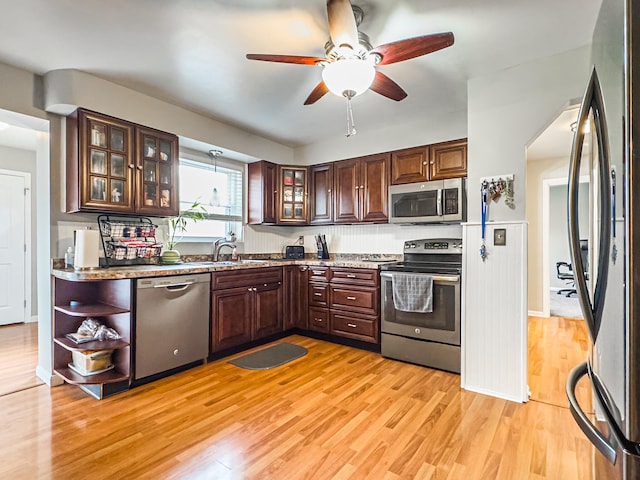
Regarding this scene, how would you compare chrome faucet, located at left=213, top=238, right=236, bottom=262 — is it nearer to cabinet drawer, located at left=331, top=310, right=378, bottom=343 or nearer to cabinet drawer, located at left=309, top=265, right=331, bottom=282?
cabinet drawer, located at left=309, top=265, right=331, bottom=282

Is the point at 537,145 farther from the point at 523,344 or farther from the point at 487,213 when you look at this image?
the point at 523,344

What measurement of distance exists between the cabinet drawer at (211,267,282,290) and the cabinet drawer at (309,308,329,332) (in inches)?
21.5

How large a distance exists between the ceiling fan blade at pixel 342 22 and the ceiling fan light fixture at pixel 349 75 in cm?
10

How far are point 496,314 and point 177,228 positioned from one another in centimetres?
314

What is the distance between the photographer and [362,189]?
3.96 meters

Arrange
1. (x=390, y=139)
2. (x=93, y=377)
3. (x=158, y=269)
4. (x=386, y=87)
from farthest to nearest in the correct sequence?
(x=390, y=139), (x=158, y=269), (x=93, y=377), (x=386, y=87)

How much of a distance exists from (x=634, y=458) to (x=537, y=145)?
474 cm

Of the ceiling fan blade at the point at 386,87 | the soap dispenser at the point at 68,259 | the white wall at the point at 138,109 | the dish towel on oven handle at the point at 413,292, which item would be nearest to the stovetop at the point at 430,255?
the dish towel on oven handle at the point at 413,292

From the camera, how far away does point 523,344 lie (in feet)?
7.91

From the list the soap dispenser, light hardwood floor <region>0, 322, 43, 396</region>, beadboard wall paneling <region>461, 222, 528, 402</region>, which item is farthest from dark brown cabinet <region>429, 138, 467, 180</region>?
light hardwood floor <region>0, 322, 43, 396</region>

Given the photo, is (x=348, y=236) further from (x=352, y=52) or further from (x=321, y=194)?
(x=352, y=52)

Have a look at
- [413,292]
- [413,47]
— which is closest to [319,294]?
[413,292]

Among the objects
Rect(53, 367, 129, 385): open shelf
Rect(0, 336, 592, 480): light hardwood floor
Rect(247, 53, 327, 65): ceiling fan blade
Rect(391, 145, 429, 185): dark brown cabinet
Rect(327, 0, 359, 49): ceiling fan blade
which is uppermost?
Rect(327, 0, 359, 49): ceiling fan blade

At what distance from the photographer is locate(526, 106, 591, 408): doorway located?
3078 millimetres
